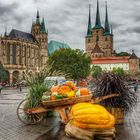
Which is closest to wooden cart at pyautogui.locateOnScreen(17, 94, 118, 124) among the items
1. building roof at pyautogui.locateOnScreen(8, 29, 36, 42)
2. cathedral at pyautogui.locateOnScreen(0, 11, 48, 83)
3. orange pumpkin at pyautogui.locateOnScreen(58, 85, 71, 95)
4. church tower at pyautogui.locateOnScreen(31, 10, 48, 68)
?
orange pumpkin at pyautogui.locateOnScreen(58, 85, 71, 95)

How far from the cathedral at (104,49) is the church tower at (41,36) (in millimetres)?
30502

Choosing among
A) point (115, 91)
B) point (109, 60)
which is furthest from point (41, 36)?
point (115, 91)

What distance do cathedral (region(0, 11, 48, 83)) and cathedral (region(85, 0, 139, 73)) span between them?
33877mm

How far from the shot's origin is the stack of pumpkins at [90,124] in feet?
26.3

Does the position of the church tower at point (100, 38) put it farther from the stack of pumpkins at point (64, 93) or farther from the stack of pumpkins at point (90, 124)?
the stack of pumpkins at point (90, 124)

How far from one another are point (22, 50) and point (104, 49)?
62.8 m

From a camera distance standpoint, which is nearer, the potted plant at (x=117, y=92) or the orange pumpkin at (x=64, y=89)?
the orange pumpkin at (x=64, y=89)

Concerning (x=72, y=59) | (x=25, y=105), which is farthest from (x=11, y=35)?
(x=25, y=105)

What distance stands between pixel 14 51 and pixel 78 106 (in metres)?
97.2

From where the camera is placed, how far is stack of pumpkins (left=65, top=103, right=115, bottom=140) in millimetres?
8012

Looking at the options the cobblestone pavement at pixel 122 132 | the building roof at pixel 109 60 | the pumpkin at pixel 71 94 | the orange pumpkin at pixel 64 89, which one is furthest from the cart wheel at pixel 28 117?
the building roof at pixel 109 60

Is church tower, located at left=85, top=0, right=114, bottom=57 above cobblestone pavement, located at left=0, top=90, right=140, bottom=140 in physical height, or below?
above

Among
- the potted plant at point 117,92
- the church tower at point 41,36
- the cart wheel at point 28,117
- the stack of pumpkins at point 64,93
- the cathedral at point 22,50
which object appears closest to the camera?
the stack of pumpkins at point 64,93

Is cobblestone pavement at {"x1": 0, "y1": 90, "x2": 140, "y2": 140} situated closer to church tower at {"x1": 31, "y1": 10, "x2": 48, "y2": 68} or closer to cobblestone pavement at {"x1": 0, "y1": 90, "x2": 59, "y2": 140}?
cobblestone pavement at {"x1": 0, "y1": 90, "x2": 59, "y2": 140}
